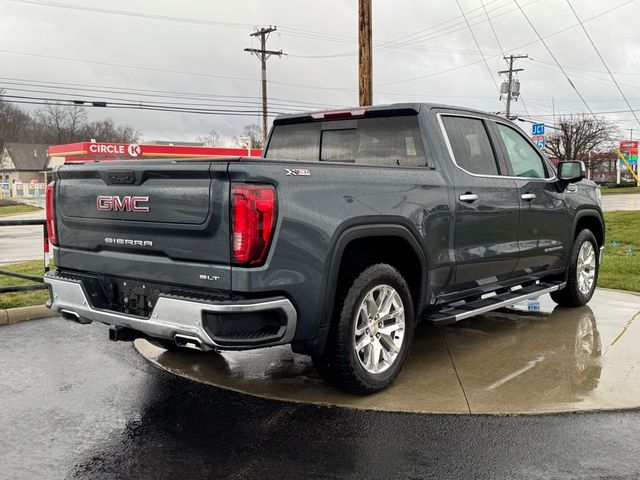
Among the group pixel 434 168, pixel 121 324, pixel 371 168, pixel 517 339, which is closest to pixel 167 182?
pixel 121 324

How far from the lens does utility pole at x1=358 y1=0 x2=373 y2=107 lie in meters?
14.3

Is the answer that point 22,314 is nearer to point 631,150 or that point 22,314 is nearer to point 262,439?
point 262,439

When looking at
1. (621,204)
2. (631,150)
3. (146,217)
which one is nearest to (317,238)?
(146,217)

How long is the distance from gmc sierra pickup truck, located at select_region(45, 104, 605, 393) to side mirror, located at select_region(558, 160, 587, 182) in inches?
19.8

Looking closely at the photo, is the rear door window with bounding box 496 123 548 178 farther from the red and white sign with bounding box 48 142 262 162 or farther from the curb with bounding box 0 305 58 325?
the red and white sign with bounding box 48 142 262 162

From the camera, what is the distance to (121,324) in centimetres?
398

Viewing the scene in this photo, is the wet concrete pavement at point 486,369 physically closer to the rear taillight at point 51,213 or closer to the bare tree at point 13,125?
the rear taillight at point 51,213

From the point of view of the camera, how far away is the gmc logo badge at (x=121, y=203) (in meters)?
3.88

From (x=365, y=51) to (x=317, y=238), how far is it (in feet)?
37.6

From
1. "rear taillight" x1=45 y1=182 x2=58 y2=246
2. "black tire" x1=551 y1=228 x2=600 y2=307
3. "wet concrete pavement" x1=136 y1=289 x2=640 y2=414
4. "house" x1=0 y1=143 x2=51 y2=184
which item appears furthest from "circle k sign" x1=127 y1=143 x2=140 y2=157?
"rear taillight" x1=45 y1=182 x2=58 y2=246

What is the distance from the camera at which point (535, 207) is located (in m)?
5.88

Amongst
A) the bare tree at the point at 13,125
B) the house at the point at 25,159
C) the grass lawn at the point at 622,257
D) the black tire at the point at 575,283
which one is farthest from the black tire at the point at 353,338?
the bare tree at the point at 13,125

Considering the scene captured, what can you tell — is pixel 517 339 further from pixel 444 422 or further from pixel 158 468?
pixel 158 468

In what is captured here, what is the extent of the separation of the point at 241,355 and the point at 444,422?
2069 mm
